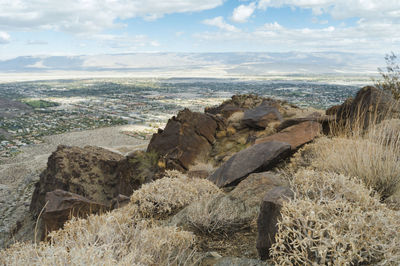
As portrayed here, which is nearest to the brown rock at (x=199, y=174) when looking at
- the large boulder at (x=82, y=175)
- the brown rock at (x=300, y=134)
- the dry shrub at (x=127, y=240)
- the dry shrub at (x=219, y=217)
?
the brown rock at (x=300, y=134)

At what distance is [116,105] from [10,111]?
93.5 ft

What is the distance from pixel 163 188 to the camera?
758cm

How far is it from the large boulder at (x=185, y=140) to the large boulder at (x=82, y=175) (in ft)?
6.43

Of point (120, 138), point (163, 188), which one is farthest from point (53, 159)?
point (120, 138)

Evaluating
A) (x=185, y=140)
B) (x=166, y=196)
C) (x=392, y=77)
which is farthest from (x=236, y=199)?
(x=392, y=77)

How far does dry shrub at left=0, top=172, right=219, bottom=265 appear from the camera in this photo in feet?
11.2

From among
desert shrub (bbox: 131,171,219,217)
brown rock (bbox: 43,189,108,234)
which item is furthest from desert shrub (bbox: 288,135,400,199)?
brown rock (bbox: 43,189,108,234)

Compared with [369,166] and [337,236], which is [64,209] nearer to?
[369,166]

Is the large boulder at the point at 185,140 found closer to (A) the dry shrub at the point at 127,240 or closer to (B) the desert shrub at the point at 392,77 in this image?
(A) the dry shrub at the point at 127,240

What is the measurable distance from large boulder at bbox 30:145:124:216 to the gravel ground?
178cm

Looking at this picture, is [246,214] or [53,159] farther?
[53,159]

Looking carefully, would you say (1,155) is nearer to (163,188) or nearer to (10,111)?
(163,188)

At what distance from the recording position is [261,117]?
48.5 ft

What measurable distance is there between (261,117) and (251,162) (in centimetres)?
658
